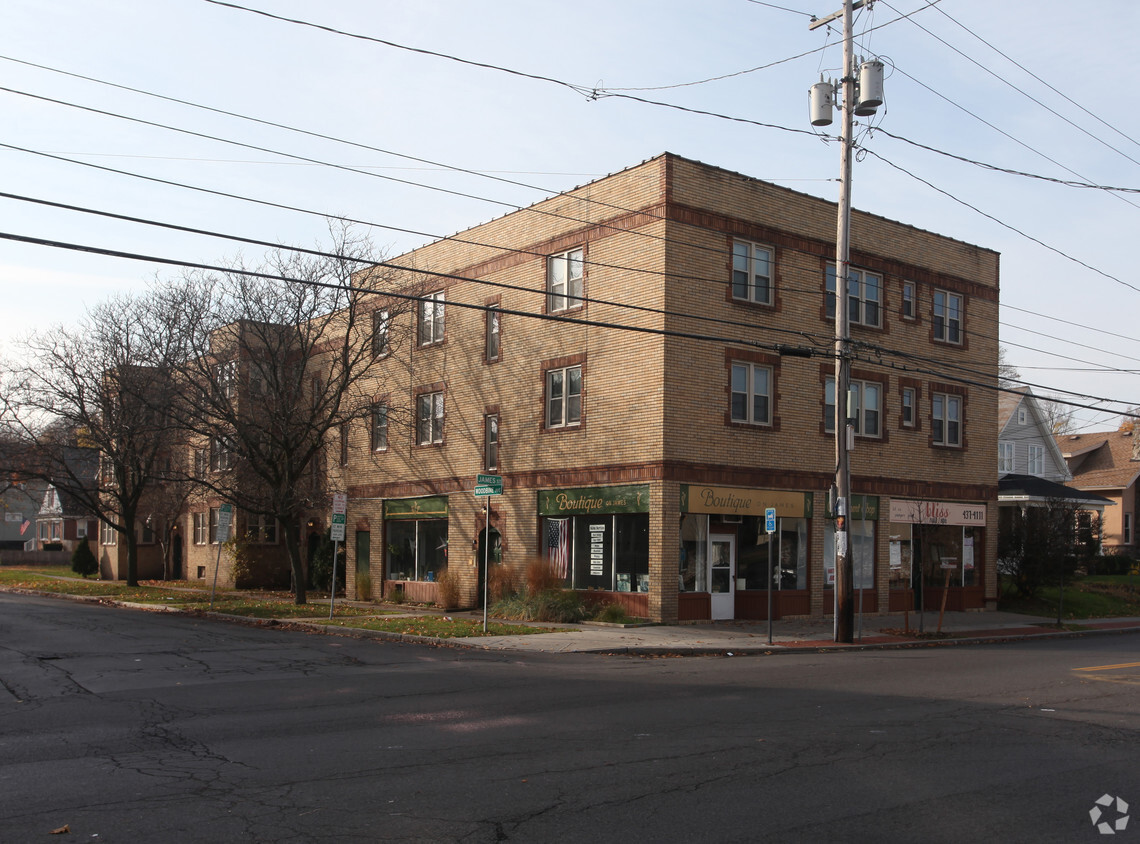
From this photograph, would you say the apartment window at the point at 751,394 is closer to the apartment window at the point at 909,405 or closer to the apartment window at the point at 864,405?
the apartment window at the point at 864,405

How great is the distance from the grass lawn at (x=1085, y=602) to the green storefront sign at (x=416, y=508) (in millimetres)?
18646

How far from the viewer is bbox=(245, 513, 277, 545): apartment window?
1727 inches

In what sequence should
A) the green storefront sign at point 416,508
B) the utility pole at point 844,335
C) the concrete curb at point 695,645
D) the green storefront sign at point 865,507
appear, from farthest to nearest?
the green storefront sign at point 416,508 < the green storefront sign at point 865,507 < the utility pole at point 844,335 < the concrete curb at point 695,645

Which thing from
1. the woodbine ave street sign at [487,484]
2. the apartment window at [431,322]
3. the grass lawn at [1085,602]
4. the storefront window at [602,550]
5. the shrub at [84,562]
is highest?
the apartment window at [431,322]

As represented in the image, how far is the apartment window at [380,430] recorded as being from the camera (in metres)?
34.9

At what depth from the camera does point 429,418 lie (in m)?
33.3

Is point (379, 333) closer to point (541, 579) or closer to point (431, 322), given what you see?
point (431, 322)

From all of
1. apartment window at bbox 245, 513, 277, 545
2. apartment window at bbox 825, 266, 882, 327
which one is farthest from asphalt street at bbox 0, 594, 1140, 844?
apartment window at bbox 245, 513, 277, 545

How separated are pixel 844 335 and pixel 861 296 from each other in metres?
8.25

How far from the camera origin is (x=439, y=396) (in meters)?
32.9

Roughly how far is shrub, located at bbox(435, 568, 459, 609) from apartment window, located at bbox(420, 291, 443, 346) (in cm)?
796

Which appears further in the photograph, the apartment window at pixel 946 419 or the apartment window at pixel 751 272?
the apartment window at pixel 946 419

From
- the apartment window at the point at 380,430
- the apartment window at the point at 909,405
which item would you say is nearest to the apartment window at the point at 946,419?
the apartment window at the point at 909,405

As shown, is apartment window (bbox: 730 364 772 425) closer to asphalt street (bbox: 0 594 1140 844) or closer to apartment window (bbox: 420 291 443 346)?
asphalt street (bbox: 0 594 1140 844)
